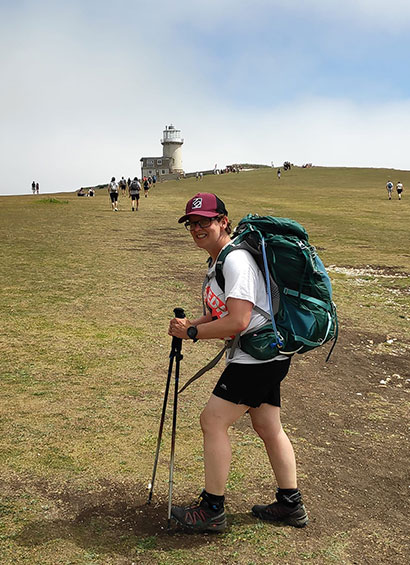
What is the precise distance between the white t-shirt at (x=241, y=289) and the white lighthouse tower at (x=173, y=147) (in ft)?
404

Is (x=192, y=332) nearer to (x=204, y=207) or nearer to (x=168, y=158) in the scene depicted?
(x=204, y=207)

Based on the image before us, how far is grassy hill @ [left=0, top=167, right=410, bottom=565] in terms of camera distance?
4.01 m

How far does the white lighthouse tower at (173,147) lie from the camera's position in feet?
411

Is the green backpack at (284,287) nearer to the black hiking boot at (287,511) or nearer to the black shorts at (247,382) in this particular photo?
the black shorts at (247,382)

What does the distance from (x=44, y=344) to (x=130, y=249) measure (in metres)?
10.4

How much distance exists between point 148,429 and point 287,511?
191 centimetres

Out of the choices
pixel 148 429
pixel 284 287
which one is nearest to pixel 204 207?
pixel 284 287

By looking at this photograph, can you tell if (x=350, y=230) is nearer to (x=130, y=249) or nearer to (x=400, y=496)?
(x=130, y=249)

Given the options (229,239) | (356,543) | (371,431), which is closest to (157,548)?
(356,543)

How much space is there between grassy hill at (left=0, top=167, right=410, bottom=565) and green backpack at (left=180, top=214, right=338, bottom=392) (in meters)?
1.38

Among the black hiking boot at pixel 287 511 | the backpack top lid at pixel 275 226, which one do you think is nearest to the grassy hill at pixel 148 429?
the black hiking boot at pixel 287 511

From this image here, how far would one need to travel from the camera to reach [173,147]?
126 metres

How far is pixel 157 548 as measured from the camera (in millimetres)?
3873

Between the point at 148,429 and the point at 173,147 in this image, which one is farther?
the point at 173,147
